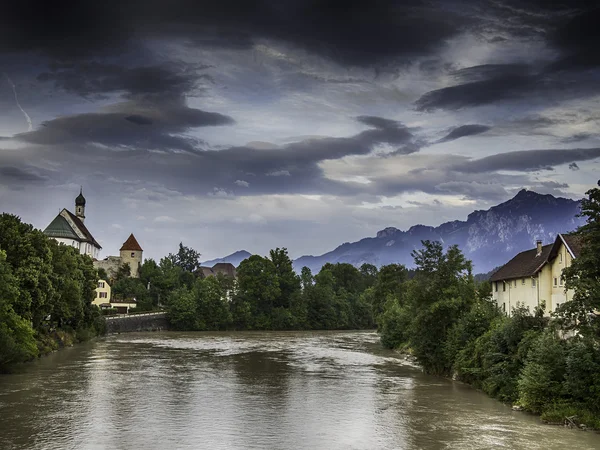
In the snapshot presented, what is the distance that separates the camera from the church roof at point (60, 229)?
393 ft

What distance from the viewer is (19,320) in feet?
141

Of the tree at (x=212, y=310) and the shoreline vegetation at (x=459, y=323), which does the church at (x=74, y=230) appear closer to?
the tree at (x=212, y=310)

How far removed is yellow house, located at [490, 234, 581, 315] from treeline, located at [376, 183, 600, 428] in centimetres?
153

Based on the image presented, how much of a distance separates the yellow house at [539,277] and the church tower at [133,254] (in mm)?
100375

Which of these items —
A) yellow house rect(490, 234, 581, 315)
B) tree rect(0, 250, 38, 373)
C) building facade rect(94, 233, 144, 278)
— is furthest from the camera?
building facade rect(94, 233, 144, 278)

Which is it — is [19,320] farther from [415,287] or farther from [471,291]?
[471,291]

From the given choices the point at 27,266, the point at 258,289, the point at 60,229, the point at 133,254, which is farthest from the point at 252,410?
the point at 133,254

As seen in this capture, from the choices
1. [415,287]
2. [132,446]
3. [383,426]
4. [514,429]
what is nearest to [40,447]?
[132,446]

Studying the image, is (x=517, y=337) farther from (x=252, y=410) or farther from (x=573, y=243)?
(x=252, y=410)

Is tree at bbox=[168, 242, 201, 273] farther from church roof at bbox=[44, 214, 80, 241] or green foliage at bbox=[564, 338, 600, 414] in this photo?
green foliage at bbox=[564, 338, 600, 414]

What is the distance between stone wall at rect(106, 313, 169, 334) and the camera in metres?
92.1

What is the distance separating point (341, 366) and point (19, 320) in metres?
25.8

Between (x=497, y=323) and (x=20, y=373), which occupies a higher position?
(x=497, y=323)

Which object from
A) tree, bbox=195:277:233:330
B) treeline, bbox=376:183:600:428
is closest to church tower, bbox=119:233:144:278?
tree, bbox=195:277:233:330
